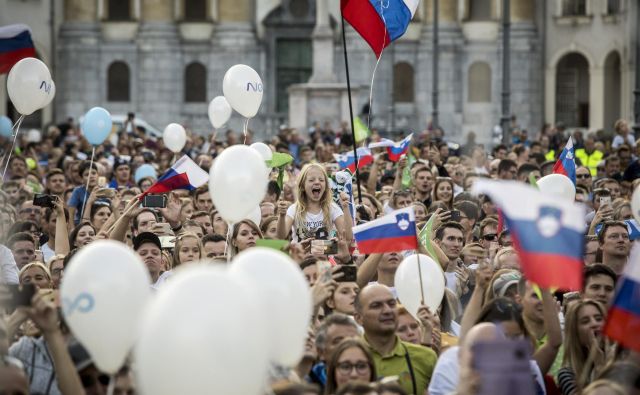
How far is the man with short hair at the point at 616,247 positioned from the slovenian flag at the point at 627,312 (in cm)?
410

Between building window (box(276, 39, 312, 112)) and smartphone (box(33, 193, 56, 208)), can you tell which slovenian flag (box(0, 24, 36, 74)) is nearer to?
smartphone (box(33, 193, 56, 208))

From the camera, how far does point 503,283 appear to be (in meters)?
9.91

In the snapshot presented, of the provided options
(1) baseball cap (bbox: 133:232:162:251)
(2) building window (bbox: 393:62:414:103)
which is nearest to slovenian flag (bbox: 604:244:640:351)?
(1) baseball cap (bbox: 133:232:162:251)

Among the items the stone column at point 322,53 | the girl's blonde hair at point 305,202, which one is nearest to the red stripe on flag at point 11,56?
the girl's blonde hair at point 305,202

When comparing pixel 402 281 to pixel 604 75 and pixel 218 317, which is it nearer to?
pixel 218 317

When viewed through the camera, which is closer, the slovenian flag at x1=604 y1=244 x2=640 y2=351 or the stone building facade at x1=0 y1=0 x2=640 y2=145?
the slovenian flag at x1=604 y1=244 x2=640 y2=351

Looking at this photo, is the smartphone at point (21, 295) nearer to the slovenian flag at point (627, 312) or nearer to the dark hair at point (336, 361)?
the dark hair at point (336, 361)

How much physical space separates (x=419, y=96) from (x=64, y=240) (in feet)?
124

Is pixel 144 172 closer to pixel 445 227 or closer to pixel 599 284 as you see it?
pixel 445 227

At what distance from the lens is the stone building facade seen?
50.2m

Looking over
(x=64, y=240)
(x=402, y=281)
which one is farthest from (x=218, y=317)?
(x=64, y=240)

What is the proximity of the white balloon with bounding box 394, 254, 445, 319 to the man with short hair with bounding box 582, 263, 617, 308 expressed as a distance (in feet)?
3.02

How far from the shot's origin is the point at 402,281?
1005cm

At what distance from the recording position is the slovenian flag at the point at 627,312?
24.7 ft
